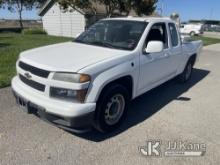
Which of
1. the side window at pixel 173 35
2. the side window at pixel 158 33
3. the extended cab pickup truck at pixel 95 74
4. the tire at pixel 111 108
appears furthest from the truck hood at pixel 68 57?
the side window at pixel 173 35

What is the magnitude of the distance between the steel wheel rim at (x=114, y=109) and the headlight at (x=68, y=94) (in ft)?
2.10

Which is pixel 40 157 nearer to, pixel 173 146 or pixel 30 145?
pixel 30 145

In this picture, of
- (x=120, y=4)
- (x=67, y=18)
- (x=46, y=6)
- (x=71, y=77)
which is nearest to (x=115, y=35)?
(x=71, y=77)

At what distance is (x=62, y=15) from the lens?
2520 cm

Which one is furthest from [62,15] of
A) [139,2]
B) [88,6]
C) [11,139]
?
[11,139]

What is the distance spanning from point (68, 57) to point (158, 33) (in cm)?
222

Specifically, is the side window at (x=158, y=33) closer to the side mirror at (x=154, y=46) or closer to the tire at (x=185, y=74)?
the side mirror at (x=154, y=46)

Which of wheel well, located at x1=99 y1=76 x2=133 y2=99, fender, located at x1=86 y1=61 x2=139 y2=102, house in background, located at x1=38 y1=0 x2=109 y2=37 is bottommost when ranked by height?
wheel well, located at x1=99 y1=76 x2=133 y2=99

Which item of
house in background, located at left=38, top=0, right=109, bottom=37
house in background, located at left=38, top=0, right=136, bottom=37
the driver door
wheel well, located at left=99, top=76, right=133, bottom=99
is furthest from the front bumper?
Result: house in background, located at left=38, top=0, right=109, bottom=37

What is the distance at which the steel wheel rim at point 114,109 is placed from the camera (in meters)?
3.79

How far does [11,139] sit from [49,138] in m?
0.57

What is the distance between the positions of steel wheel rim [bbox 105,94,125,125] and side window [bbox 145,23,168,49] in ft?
4.04

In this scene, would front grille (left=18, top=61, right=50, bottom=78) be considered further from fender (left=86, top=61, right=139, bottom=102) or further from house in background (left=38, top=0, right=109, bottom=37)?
house in background (left=38, top=0, right=109, bottom=37)

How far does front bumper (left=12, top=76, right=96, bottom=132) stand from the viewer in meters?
3.16
